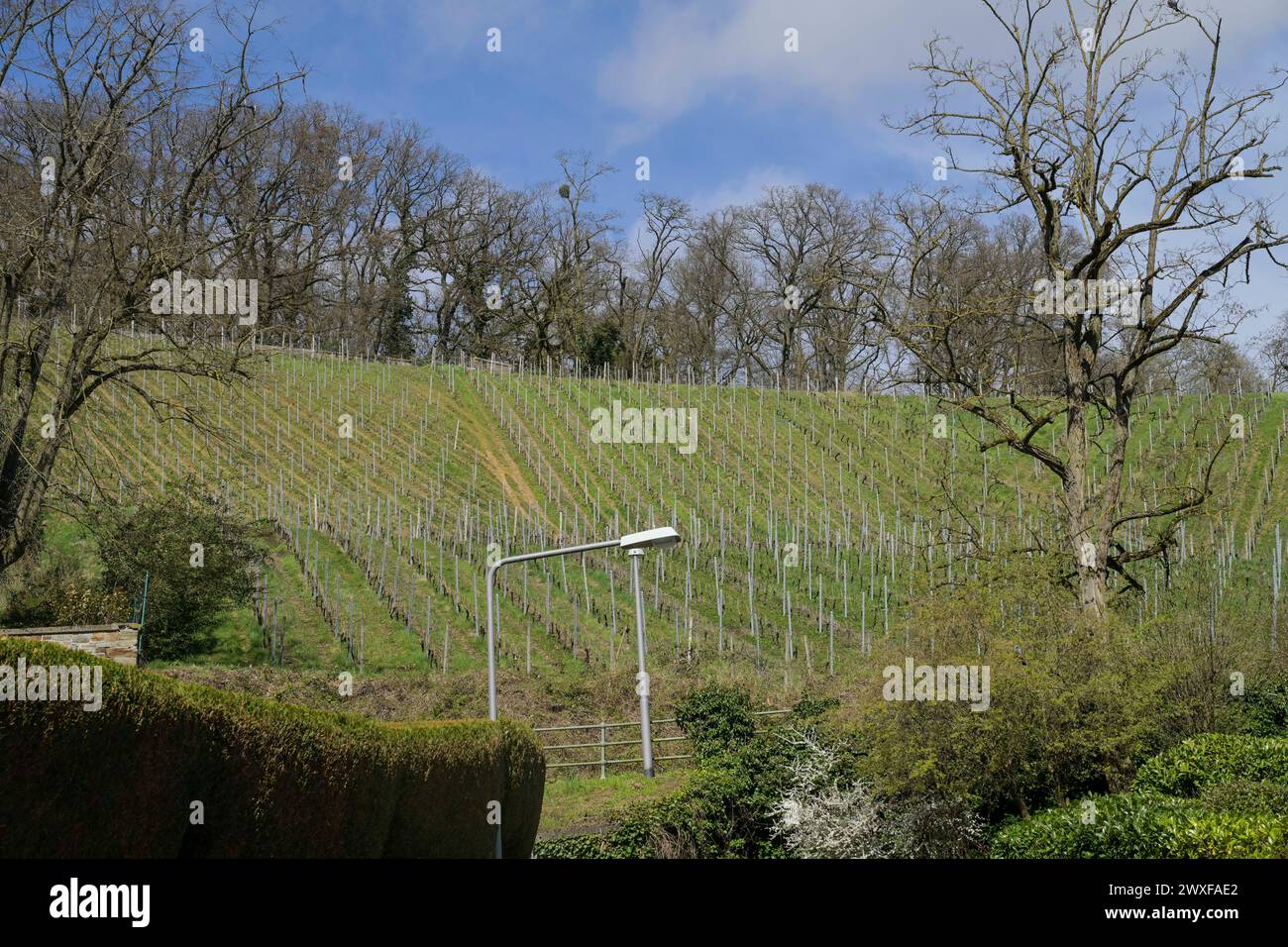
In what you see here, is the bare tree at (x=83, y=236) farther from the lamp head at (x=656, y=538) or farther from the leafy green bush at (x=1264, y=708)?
the leafy green bush at (x=1264, y=708)

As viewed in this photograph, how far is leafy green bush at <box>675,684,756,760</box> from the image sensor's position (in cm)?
2792

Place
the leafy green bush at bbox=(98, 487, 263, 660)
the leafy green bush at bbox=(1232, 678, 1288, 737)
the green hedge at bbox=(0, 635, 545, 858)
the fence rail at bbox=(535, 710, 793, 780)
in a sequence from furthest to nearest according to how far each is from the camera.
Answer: the leafy green bush at bbox=(98, 487, 263, 660) → the fence rail at bbox=(535, 710, 793, 780) → the leafy green bush at bbox=(1232, 678, 1288, 737) → the green hedge at bbox=(0, 635, 545, 858)

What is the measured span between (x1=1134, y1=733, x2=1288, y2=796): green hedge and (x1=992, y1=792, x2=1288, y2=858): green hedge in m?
0.94

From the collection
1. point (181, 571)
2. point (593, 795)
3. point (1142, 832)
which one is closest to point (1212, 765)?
point (1142, 832)

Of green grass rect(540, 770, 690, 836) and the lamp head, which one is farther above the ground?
the lamp head

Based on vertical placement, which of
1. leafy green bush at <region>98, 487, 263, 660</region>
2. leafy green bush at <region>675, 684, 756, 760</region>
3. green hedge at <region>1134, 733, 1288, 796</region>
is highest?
leafy green bush at <region>98, 487, 263, 660</region>

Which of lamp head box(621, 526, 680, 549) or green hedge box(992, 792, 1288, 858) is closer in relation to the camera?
green hedge box(992, 792, 1288, 858)

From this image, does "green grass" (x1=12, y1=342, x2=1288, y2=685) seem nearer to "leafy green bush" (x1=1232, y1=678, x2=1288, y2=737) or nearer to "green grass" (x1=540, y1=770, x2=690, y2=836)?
"leafy green bush" (x1=1232, y1=678, x2=1288, y2=737)

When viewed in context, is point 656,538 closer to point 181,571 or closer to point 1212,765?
point 1212,765

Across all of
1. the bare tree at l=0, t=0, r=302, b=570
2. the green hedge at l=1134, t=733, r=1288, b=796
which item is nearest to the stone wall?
the bare tree at l=0, t=0, r=302, b=570

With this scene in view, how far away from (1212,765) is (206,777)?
14.4 meters

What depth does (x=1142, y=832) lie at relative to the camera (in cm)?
1341

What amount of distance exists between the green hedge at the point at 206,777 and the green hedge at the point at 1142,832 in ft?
25.5
